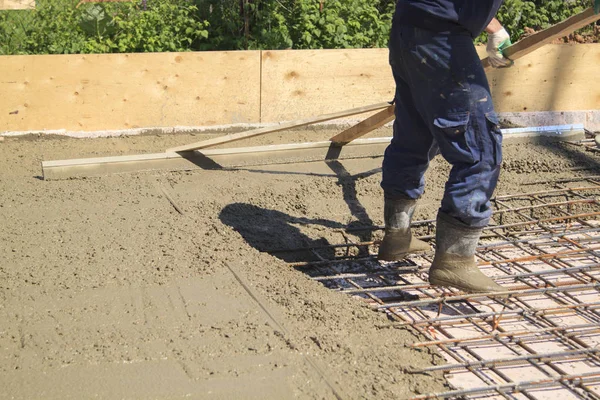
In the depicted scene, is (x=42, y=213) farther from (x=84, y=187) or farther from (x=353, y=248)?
(x=353, y=248)

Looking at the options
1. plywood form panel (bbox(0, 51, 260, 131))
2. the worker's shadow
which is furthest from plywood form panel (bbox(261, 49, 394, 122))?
the worker's shadow

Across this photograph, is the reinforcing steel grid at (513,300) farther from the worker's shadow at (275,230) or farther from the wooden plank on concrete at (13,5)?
the wooden plank on concrete at (13,5)

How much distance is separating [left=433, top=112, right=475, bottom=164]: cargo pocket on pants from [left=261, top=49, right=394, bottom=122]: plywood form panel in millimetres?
3153

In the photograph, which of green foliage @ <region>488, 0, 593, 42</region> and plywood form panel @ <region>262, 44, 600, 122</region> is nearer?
plywood form panel @ <region>262, 44, 600, 122</region>

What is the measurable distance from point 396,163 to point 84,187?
2.06 m

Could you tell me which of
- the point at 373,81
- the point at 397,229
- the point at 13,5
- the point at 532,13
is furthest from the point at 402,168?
the point at 13,5

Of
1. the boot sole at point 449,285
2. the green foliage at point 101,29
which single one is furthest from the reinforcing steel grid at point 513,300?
the green foliage at point 101,29

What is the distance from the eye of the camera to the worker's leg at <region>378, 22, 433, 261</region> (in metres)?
3.85

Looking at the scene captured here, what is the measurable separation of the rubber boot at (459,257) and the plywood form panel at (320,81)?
10.1ft

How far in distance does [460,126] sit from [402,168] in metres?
0.54

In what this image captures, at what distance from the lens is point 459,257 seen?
146 inches

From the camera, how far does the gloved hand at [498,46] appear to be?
3.80 meters

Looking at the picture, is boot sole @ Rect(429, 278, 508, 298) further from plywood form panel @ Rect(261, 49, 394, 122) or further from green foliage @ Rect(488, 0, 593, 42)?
green foliage @ Rect(488, 0, 593, 42)

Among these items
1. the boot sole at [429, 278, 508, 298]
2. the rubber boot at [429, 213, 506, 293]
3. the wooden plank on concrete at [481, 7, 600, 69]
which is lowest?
the boot sole at [429, 278, 508, 298]
